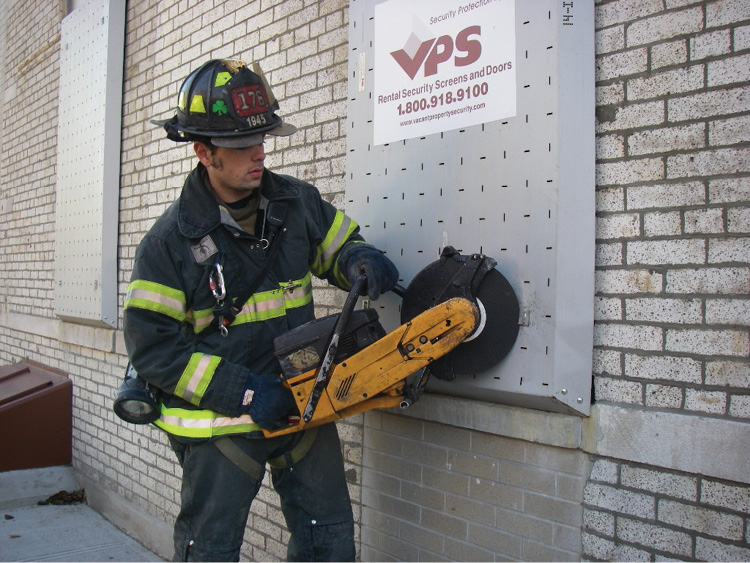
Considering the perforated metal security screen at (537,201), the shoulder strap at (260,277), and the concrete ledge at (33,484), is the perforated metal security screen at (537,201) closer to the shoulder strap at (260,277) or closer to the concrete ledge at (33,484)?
the shoulder strap at (260,277)

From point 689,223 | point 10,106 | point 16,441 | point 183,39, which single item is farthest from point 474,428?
point 10,106

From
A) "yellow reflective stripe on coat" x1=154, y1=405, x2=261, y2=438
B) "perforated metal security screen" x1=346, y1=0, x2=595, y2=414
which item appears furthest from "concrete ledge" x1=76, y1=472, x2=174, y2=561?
"perforated metal security screen" x1=346, y1=0, x2=595, y2=414

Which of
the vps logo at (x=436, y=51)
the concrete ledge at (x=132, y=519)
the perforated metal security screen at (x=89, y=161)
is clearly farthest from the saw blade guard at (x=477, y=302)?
the perforated metal security screen at (x=89, y=161)

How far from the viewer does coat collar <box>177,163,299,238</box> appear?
2.62 m

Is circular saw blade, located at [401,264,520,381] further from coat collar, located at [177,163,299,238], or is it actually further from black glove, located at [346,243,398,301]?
coat collar, located at [177,163,299,238]

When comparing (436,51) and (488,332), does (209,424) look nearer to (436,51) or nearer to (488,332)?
(488,332)

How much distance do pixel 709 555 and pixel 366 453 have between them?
1.65 meters

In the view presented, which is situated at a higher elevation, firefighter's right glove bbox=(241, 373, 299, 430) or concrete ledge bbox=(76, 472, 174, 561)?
firefighter's right glove bbox=(241, 373, 299, 430)

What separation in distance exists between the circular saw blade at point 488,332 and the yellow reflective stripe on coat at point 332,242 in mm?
457

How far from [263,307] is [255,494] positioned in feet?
2.52

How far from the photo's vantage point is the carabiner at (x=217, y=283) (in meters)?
2.60

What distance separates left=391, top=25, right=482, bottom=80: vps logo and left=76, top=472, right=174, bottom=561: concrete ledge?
3.54m

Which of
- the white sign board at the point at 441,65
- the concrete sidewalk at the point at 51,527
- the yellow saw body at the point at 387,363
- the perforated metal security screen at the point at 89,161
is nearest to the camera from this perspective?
the yellow saw body at the point at 387,363

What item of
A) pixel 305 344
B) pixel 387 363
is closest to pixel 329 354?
pixel 305 344
